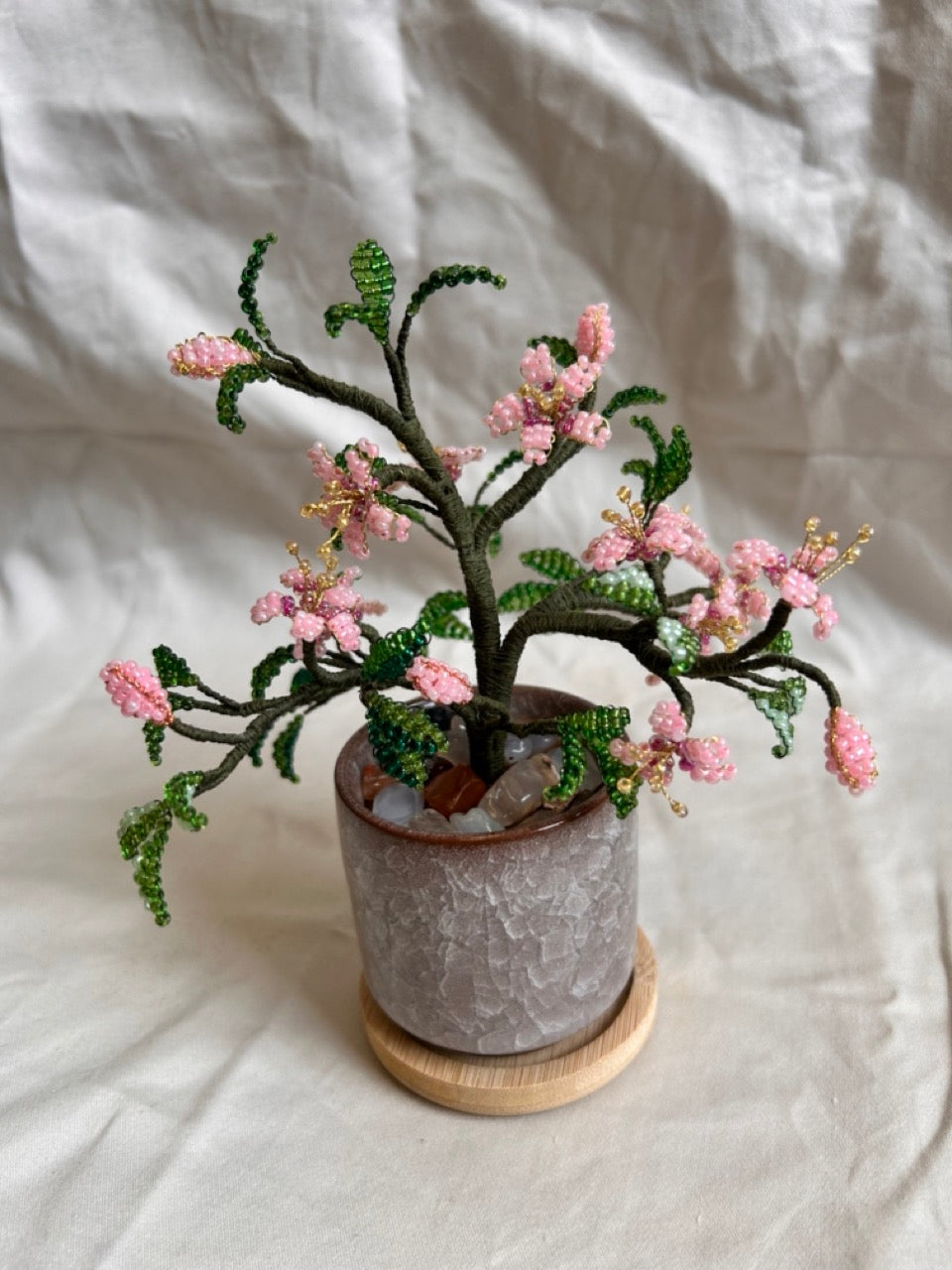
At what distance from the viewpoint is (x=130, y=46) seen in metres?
1.35

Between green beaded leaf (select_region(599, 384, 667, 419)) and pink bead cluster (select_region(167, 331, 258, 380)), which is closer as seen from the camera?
pink bead cluster (select_region(167, 331, 258, 380))

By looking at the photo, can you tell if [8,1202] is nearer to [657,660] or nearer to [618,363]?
[657,660]

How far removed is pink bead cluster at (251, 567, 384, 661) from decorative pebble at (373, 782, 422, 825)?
0.48ft

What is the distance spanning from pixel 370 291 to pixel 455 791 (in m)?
0.39

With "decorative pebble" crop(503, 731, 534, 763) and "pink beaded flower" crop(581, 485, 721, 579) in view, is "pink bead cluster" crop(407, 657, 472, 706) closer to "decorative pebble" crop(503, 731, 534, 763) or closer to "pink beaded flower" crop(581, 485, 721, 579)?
"pink beaded flower" crop(581, 485, 721, 579)

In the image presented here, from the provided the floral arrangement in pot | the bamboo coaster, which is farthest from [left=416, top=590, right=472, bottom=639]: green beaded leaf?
the bamboo coaster

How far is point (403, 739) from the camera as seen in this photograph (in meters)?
0.79

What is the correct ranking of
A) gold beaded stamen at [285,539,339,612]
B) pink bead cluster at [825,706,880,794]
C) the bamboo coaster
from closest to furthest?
pink bead cluster at [825,706,880,794] → gold beaded stamen at [285,539,339,612] → the bamboo coaster

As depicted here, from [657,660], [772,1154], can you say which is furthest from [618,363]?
[772,1154]

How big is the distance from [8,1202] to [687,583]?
1094 millimetres

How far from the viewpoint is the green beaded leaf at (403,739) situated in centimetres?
79

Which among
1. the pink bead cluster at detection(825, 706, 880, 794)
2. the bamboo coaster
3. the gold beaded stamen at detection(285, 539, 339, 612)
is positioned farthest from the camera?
the bamboo coaster

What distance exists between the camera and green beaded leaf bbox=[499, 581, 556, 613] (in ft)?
3.06

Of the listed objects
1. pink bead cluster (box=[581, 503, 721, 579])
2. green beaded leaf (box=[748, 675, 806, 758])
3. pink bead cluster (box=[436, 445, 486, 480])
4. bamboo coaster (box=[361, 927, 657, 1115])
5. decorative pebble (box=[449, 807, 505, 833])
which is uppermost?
pink bead cluster (box=[581, 503, 721, 579])
